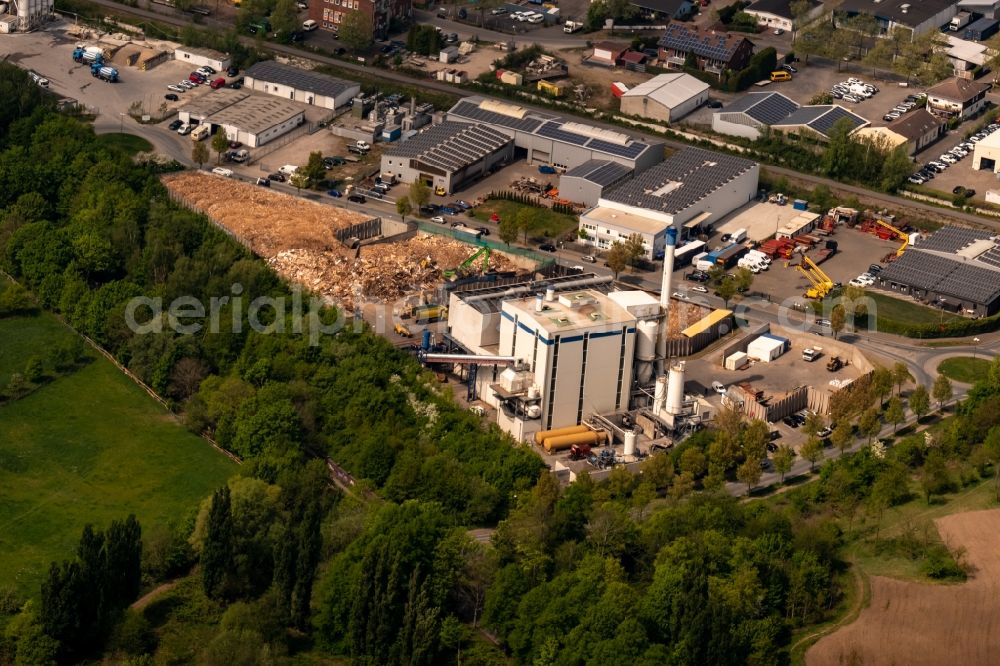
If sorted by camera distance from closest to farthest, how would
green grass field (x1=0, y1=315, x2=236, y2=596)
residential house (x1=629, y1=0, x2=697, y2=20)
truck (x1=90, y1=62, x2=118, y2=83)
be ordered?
green grass field (x1=0, y1=315, x2=236, y2=596), truck (x1=90, y1=62, x2=118, y2=83), residential house (x1=629, y1=0, x2=697, y2=20)

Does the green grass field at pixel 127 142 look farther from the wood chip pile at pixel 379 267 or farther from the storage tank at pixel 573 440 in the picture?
the storage tank at pixel 573 440

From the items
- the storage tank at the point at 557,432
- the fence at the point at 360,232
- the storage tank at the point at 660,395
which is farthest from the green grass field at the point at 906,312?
the fence at the point at 360,232

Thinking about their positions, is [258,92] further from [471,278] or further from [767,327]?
[767,327]

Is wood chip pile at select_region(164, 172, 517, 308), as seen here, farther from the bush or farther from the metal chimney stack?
the bush

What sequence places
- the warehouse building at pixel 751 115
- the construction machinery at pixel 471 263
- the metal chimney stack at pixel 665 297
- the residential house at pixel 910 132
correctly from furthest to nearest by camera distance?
the warehouse building at pixel 751 115 < the residential house at pixel 910 132 < the construction machinery at pixel 471 263 < the metal chimney stack at pixel 665 297

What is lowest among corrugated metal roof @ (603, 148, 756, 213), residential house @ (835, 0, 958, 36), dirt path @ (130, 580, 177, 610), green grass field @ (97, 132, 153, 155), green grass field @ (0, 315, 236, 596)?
dirt path @ (130, 580, 177, 610)

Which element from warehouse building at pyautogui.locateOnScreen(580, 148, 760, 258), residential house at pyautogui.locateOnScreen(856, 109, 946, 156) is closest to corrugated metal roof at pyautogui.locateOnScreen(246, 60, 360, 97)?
warehouse building at pyautogui.locateOnScreen(580, 148, 760, 258)

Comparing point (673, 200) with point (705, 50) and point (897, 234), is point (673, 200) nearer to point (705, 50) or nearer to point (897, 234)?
point (897, 234)
